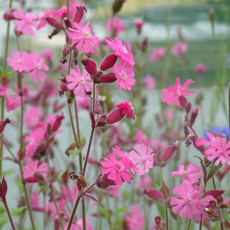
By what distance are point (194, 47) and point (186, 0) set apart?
0.25 m

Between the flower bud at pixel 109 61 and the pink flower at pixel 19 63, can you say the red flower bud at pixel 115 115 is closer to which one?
the flower bud at pixel 109 61

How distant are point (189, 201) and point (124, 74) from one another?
0.17 metres

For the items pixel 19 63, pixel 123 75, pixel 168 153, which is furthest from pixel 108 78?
pixel 19 63

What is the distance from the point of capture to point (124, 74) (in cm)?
38

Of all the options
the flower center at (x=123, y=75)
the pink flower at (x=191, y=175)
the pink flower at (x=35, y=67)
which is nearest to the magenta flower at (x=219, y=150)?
the pink flower at (x=191, y=175)

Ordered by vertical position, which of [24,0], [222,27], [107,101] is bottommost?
[107,101]

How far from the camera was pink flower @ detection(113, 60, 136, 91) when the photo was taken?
0.37 m

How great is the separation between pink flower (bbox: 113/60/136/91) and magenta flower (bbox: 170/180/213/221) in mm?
132

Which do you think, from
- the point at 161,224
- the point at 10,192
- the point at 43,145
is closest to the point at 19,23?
the point at 43,145

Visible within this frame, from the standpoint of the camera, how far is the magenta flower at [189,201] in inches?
13.5

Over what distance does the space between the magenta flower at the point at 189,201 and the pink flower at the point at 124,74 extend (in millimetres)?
132

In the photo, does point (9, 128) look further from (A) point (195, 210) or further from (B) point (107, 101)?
(A) point (195, 210)

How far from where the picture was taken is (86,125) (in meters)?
1.52

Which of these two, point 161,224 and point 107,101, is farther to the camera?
point 107,101
